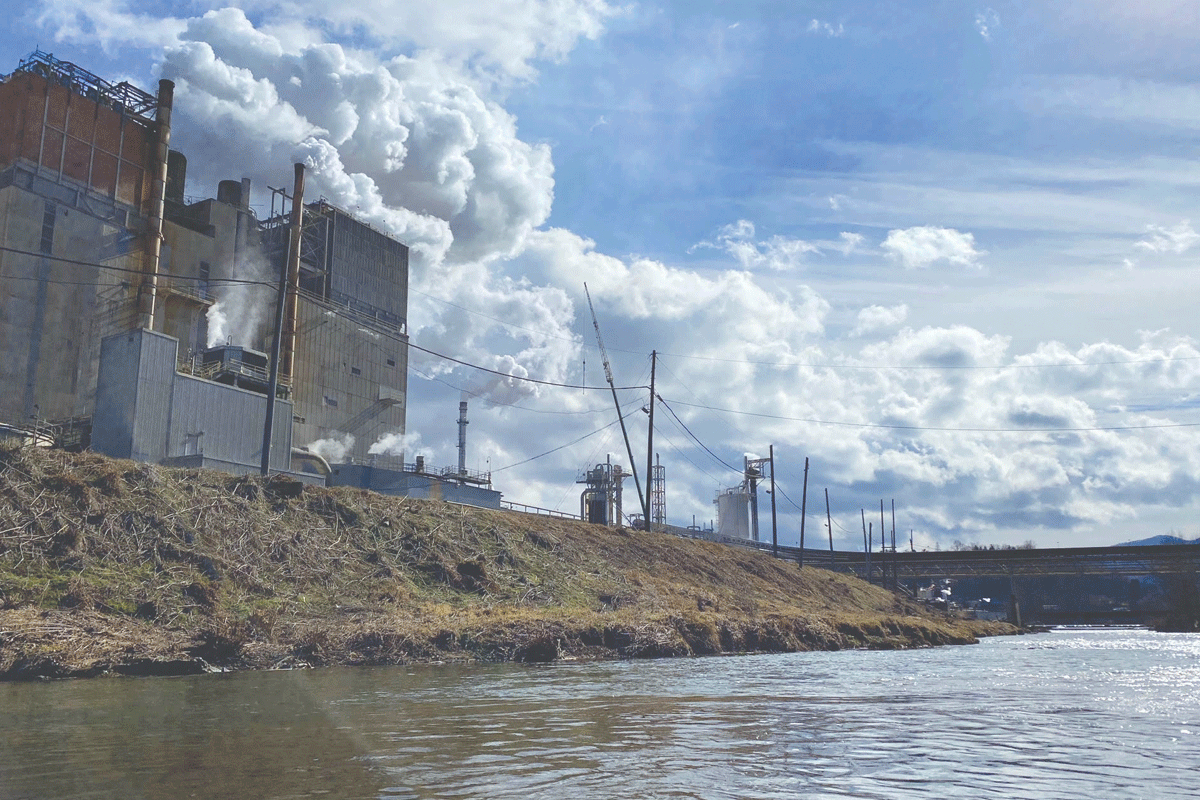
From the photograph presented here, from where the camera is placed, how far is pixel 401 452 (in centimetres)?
7375

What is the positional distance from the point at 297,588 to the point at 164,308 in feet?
123

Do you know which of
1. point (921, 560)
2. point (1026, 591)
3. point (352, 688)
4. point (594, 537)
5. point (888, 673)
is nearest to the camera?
point (352, 688)

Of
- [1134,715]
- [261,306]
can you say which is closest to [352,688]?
[1134,715]

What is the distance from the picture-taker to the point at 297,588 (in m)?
27.0

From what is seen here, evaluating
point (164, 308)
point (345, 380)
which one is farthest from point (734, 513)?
point (164, 308)

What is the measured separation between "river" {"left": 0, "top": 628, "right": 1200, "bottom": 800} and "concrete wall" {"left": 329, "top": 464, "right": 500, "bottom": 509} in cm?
4312

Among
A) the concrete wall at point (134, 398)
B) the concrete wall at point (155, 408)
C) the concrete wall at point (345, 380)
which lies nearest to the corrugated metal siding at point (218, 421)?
the concrete wall at point (155, 408)

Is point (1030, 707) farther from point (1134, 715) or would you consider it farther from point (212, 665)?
point (212, 665)

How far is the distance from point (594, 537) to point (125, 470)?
24.1m

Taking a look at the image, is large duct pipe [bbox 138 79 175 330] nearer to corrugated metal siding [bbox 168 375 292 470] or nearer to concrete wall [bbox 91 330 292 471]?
corrugated metal siding [bbox 168 375 292 470]

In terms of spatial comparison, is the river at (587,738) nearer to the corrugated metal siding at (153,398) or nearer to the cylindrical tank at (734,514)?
the corrugated metal siding at (153,398)

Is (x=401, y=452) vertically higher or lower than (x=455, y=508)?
higher

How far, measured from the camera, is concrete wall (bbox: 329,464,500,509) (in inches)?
2379

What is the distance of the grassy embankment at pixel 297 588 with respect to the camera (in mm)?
19609
